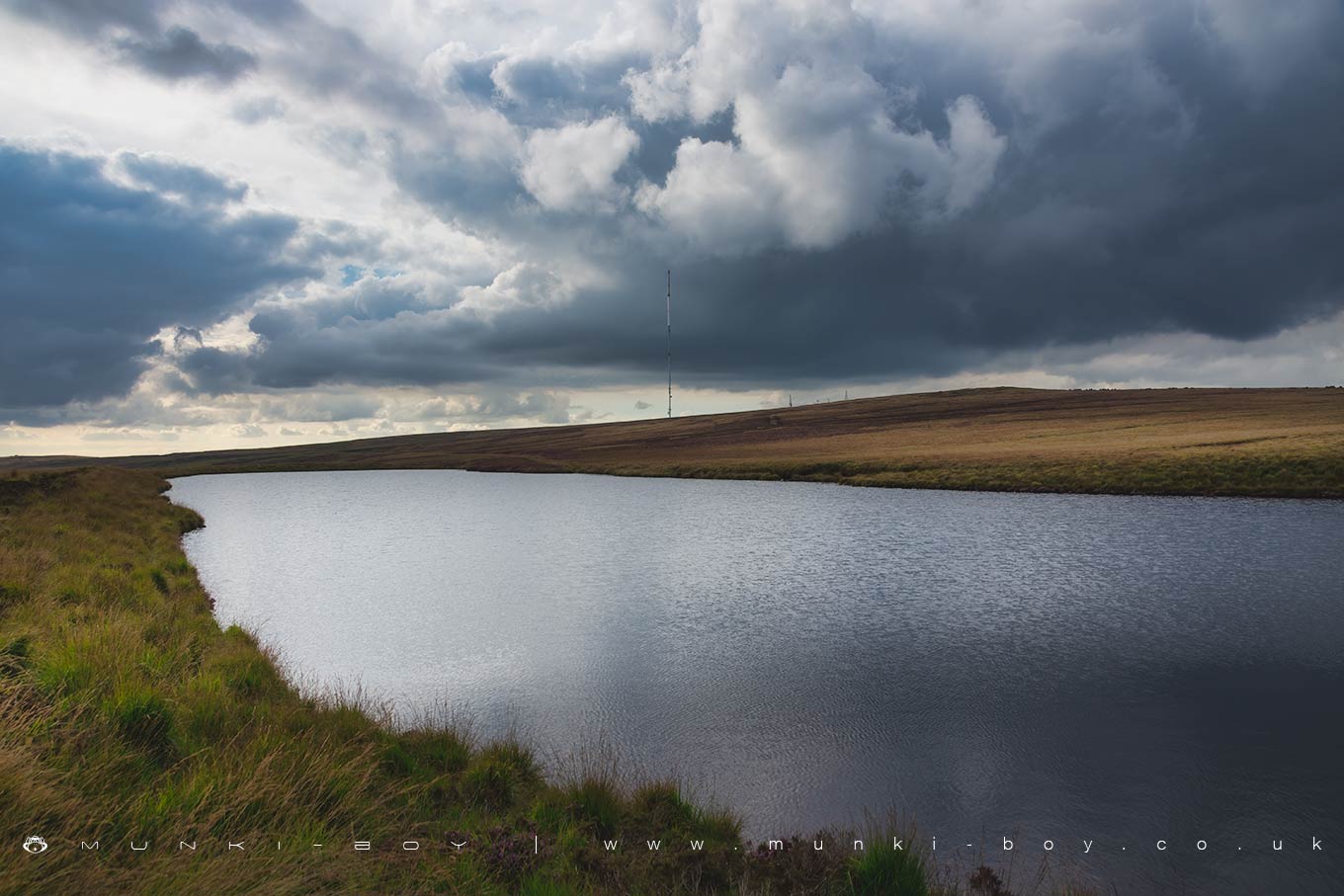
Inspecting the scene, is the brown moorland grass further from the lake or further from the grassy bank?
the grassy bank

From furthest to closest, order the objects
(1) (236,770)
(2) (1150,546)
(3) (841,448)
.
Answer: (3) (841,448) → (2) (1150,546) → (1) (236,770)

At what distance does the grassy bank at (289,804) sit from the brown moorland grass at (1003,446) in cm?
5172

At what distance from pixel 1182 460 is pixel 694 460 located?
59379mm

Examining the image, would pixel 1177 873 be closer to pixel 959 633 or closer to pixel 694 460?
pixel 959 633

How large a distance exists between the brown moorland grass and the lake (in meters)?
15.9

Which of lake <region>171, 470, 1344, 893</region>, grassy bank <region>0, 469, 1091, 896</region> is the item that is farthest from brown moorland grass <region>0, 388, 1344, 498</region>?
grassy bank <region>0, 469, 1091, 896</region>

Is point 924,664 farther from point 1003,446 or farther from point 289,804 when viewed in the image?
point 1003,446

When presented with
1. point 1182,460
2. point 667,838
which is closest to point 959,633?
point 667,838

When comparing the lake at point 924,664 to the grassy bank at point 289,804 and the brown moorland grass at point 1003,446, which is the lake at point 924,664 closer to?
the grassy bank at point 289,804

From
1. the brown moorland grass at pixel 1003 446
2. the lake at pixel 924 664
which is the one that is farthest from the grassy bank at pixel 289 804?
the brown moorland grass at pixel 1003 446

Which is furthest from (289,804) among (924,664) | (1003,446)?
(1003,446)

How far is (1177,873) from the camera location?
773cm

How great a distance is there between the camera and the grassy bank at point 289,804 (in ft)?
17.0

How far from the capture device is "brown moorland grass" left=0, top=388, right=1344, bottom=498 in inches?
2000
